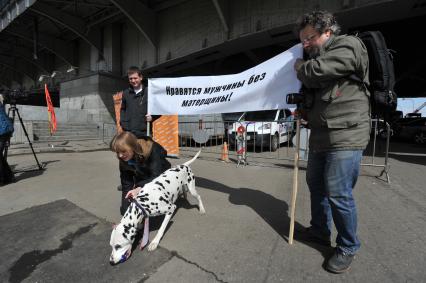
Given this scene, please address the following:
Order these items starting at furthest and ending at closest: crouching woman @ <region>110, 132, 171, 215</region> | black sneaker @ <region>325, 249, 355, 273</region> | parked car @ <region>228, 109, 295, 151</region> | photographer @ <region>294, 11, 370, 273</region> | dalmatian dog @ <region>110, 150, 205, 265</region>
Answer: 1. parked car @ <region>228, 109, 295, 151</region>
2. crouching woman @ <region>110, 132, 171, 215</region>
3. dalmatian dog @ <region>110, 150, 205, 265</region>
4. black sneaker @ <region>325, 249, 355, 273</region>
5. photographer @ <region>294, 11, 370, 273</region>

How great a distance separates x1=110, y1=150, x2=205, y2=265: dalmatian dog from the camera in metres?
2.21

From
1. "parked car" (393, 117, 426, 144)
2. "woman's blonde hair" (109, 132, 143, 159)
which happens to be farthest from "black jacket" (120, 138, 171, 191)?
"parked car" (393, 117, 426, 144)

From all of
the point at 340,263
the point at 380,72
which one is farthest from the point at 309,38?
the point at 340,263

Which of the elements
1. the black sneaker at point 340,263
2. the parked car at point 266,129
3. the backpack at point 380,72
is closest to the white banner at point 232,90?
the backpack at point 380,72

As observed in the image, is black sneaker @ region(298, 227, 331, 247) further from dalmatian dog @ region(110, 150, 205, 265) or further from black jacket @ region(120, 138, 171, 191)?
black jacket @ region(120, 138, 171, 191)

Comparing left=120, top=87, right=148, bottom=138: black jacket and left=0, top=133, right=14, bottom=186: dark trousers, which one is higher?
left=120, top=87, right=148, bottom=138: black jacket

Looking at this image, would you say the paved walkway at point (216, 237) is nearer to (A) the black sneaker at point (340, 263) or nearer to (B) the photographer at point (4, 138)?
(A) the black sneaker at point (340, 263)

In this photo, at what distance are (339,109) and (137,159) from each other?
2143mm

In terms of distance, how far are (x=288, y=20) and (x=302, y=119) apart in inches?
393

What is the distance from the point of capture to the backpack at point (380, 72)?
1.99 meters

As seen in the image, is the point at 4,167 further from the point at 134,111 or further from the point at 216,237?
the point at 216,237

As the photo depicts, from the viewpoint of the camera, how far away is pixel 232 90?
3518mm

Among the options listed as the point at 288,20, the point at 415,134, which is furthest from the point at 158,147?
the point at 415,134

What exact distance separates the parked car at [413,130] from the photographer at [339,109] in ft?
50.2
